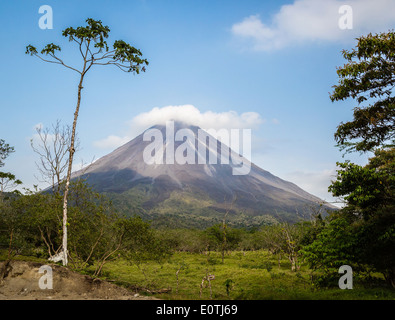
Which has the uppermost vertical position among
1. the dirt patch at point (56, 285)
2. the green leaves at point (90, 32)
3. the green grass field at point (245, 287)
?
the green leaves at point (90, 32)

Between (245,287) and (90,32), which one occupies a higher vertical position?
(90,32)

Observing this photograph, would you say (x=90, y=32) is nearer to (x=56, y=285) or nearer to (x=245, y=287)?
(x=56, y=285)

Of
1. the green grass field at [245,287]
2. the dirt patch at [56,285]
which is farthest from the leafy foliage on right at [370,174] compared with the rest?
the dirt patch at [56,285]

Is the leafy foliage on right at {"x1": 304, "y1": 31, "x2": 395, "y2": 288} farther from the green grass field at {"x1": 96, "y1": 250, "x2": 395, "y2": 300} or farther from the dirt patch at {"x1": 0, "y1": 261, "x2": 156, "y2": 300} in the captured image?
the dirt patch at {"x1": 0, "y1": 261, "x2": 156, "y2": 300}

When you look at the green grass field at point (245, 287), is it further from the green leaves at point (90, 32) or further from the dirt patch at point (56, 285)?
the green leaves at point (90, 32)

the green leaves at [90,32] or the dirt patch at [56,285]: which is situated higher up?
the green leaves at [90,32]

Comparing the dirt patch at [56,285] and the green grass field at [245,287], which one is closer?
the dirt patch at [56,285]

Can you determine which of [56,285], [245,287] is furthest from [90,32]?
[245,287]
